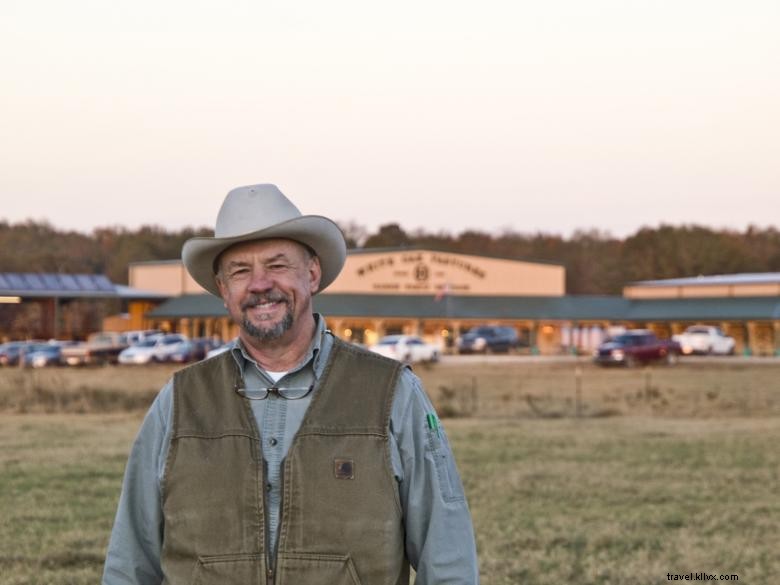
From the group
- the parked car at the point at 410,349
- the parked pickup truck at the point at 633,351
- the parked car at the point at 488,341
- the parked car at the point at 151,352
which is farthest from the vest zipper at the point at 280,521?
the parked car at the point at 488,341

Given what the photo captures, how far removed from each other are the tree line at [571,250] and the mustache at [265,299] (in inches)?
3635

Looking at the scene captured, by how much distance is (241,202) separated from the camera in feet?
13.3

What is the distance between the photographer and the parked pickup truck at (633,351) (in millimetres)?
46938

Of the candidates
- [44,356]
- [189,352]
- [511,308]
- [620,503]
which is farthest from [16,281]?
[620,503]

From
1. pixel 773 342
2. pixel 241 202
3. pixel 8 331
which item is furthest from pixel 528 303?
pixel 241 202

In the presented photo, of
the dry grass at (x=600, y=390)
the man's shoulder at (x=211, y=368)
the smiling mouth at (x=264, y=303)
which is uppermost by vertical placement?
the smiling mouth at (x=264, y=303)

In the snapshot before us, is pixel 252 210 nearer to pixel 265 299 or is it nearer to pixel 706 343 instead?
pixel 265 299

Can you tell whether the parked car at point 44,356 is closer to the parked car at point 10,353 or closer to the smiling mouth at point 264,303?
the parked car at point 10,353

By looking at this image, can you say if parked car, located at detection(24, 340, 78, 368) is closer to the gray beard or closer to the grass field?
the grass field

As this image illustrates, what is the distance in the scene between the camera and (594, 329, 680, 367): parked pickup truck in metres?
46.9

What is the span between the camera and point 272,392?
3.91m

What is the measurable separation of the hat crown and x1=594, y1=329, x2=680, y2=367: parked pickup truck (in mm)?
43598

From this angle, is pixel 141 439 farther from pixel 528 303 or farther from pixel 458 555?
pixel 528 303

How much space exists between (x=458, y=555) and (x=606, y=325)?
70.1 meters
